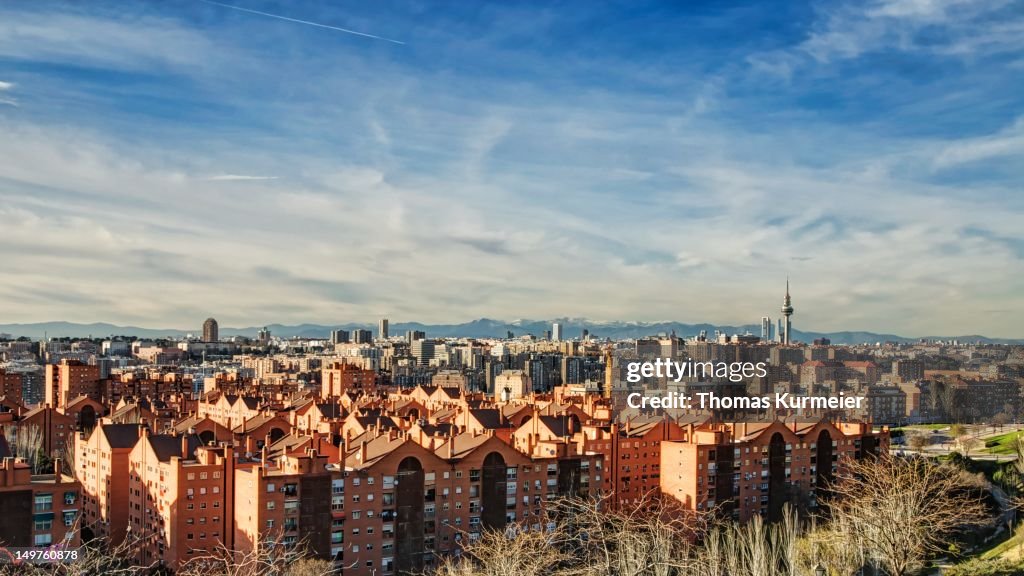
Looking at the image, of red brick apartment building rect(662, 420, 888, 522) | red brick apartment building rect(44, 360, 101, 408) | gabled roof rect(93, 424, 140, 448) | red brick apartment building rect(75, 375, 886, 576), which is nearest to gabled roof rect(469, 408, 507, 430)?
red brick apartment building rect(75, 375, 886, 576)

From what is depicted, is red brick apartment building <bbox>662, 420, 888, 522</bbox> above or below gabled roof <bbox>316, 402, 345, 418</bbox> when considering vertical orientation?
below

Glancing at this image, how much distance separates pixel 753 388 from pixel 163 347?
92246mm

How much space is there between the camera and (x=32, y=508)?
18.8m

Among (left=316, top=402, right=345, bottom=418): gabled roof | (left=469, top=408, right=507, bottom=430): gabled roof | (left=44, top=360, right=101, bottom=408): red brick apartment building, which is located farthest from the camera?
(left=44, top=360, right=101, bottom=408): red brick apartment building

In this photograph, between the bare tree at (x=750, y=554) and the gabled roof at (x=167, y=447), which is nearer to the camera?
the bare tree at (x=750, y=554)

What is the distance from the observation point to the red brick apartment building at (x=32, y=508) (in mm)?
18463

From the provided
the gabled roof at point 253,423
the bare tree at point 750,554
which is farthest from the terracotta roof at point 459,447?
the gabled roof at point 253,423

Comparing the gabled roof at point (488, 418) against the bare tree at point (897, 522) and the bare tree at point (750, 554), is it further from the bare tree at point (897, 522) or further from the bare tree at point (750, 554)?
the bare tree at point (897, 522)

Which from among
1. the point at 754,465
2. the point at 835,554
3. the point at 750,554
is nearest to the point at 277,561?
the point at 750,554

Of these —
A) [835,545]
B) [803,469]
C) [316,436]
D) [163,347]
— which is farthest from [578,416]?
[163,347]

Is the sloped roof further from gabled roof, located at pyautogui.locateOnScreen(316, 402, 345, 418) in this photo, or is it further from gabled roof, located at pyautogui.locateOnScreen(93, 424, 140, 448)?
gabled roof, located at pyautogui.locateOnScreen(316, 402, 345, 418)

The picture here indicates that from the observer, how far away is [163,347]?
122625 millimetres

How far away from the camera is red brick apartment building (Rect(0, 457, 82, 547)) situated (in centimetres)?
1846

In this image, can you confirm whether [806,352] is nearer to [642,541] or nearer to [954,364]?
[954,364]
